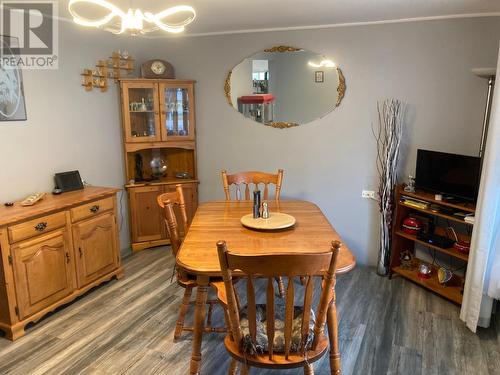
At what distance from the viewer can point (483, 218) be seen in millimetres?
2426

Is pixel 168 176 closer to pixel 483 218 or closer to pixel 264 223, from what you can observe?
pixel 264 223

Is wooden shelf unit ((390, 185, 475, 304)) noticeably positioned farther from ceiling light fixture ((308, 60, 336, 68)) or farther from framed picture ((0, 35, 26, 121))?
framed picture ((0, 35, 26, 121))

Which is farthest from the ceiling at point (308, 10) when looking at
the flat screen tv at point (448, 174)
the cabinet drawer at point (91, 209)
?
the cabinet drawer at point (91, 209)

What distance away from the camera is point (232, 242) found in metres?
2.10

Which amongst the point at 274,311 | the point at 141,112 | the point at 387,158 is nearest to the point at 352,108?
the point at 387,158

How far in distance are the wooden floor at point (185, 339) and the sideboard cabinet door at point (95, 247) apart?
0.59 feet

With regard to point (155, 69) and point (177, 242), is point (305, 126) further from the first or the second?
point (177, 242)

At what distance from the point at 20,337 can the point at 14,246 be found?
0.63 meters

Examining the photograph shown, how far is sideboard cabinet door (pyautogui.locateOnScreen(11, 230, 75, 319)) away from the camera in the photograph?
2508mm

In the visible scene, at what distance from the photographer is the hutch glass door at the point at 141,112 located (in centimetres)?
382

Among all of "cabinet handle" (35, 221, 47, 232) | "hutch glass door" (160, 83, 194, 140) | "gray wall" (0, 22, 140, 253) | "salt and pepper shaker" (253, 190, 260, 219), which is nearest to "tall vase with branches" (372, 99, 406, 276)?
"salt and pepper shaker" (253, 190, 260, 219)

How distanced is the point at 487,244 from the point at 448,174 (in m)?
0.70

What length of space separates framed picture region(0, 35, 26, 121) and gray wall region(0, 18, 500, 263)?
68mm

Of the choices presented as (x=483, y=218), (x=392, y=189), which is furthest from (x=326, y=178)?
(x=483, y=218)
